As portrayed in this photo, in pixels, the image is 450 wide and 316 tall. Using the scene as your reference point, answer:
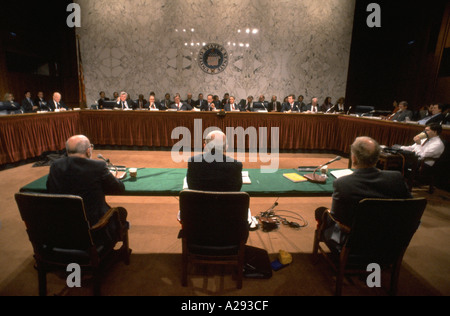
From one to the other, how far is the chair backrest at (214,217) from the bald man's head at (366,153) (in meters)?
0.78

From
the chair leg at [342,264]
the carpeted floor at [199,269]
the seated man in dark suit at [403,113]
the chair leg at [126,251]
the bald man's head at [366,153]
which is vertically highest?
the seated man in dark suit at [403,113]

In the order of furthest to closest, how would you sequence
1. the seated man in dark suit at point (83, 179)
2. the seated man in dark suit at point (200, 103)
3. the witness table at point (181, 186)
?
the seated man in dark suit at point (200, 103) → the witness table at point (181, 186) → the seated man in dark suit at point (83, 179)

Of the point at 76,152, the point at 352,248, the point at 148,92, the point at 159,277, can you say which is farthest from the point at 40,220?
the point at 148,92

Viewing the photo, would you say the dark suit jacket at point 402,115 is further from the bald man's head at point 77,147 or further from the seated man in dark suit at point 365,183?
the bald man's head at point 77,147

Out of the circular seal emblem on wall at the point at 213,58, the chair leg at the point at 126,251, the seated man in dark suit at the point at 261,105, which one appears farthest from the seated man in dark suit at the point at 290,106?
the chair leg at the point at 126,251

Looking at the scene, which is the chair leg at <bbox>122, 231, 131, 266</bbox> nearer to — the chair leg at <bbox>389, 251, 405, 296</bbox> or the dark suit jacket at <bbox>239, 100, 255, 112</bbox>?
the chair leg at <bbox>389, 251, 405, 296</bbox>

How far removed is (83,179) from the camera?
1665 mm

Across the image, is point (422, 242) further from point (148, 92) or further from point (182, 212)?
point (148, 92)

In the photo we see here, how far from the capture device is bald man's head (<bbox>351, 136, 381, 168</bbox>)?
5.46 feet

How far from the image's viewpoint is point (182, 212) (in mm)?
1653

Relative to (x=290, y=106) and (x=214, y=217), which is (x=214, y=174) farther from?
(x=290, y=106)

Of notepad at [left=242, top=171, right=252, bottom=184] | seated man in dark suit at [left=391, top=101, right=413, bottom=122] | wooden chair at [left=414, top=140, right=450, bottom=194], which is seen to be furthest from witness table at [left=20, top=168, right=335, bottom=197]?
seated man in dark suit at [left=391, top=101, right=413, bottom=122]

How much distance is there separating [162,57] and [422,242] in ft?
27.6

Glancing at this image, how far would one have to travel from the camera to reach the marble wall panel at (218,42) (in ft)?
27.7
